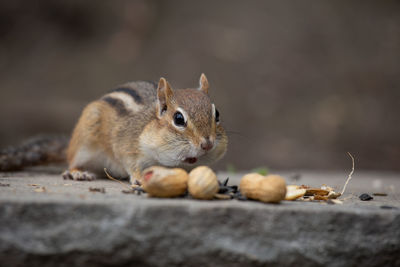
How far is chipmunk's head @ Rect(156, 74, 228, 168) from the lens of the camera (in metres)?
3.13

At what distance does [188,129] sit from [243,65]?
21.1 ft

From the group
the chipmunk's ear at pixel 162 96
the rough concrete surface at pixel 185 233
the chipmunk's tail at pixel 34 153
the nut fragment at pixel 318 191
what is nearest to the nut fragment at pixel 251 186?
the rough concrete surface at pixel 185 233

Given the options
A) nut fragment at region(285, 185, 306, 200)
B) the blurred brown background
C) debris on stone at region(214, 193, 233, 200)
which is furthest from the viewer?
the blurred brown background

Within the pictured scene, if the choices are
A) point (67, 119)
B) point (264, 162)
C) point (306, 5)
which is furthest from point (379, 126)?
point (67, 119)

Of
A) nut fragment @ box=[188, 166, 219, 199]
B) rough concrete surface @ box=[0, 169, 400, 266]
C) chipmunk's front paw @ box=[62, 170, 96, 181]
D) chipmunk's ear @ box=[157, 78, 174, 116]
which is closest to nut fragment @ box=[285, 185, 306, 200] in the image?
rough concrete surface @ box=[0, 169, 400, 266]

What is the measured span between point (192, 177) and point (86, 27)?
8.46m

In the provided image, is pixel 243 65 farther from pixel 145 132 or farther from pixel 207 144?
pixel 207 144

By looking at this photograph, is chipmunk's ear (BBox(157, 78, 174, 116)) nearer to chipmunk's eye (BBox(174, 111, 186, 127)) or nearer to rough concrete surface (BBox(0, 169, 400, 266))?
chipmunk's eye (BBox(174, 111, 186, 127))

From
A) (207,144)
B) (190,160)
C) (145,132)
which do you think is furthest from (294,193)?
(145,132)

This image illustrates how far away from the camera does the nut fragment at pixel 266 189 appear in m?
2.39

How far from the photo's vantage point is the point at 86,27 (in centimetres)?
1016

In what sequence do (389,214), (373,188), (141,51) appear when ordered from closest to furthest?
(389,214) → (373,188) → (141,51)

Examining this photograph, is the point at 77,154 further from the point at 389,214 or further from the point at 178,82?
the point at 178,82

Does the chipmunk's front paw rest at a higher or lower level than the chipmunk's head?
lower
